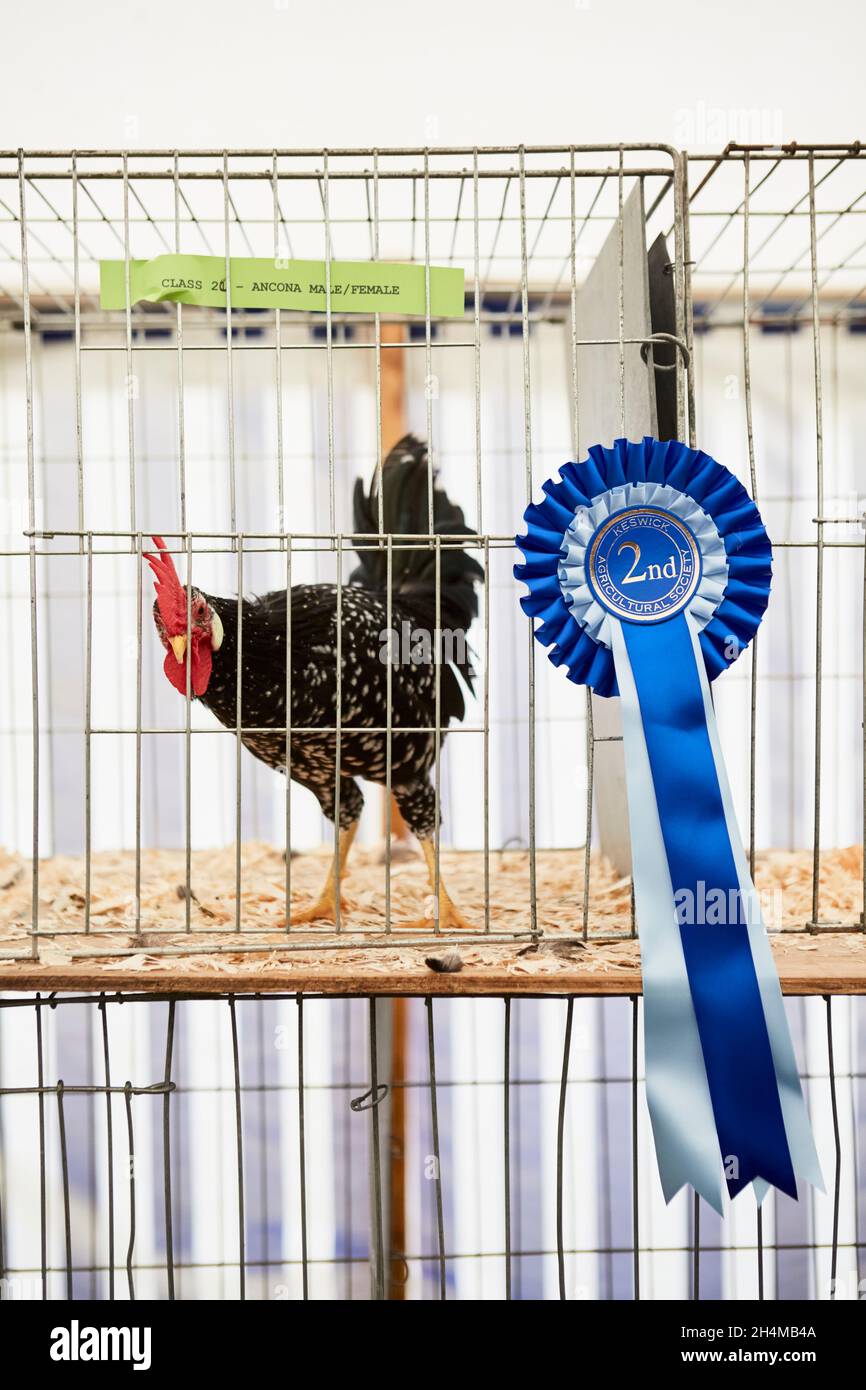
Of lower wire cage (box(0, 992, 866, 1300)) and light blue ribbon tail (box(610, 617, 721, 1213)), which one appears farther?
lower wire cage (box(0, 992, 866, 1300))

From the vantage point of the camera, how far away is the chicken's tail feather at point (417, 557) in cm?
163

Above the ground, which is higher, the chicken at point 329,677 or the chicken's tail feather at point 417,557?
the chicken's tail feather at point 417,557

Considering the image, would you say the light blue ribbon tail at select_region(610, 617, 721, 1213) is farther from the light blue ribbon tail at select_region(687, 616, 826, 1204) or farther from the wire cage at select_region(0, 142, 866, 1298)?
the wire cage at select_region(0, 142, 866, 1298)

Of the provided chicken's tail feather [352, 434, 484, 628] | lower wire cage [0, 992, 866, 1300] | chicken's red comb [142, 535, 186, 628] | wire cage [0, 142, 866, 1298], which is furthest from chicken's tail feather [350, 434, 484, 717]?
lower wire cage [0, 992, 866, 1300]

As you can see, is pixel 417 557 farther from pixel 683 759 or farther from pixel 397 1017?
pixel 397 1017

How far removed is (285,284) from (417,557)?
2.19 feet

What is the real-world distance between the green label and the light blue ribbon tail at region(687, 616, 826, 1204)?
62 centimetres

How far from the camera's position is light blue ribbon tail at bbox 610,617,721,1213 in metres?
0.94

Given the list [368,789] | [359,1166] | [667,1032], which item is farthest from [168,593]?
[359,1166]

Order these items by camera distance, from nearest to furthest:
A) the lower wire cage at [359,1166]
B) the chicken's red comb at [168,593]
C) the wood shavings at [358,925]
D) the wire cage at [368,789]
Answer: the wood shavings at [358,925]
the chicken's red comb at [168,593]
the wire cage at [368,789]
the lower wire cage at [359,1166]

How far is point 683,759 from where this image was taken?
1060 millimetres

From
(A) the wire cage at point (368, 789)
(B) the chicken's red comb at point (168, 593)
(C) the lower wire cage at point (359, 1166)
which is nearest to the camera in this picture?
(B) the chicken's red comb at point (168, 593)

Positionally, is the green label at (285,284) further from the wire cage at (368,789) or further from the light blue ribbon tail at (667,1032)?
the wire cage at (368,789)

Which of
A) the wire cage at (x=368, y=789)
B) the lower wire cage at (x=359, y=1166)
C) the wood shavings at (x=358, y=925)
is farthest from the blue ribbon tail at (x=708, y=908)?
the lower wire cage at (x=359, y=1166)
